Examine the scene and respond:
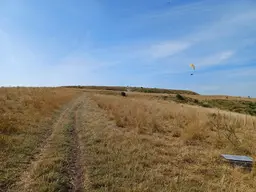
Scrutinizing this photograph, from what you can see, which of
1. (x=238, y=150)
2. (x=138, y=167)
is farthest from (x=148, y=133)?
(x=138, y=167)

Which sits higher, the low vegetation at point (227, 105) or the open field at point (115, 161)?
the open field at point (115, 161)

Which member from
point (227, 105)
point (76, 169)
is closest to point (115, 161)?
point (76, 169)

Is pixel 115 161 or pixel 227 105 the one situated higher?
pixel 115 161

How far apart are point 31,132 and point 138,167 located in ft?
17.1

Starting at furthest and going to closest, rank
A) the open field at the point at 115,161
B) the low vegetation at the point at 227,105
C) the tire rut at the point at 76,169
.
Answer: the low vegetation at the point at 227,105 → the open field at the point at 115,161 → the tire rut at the point at 76,169

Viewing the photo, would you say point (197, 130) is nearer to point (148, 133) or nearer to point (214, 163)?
point (148, 133)

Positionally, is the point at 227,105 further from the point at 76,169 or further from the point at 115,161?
the point at 76,169

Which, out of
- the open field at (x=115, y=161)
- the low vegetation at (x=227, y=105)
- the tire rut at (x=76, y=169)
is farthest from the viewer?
the low vegetation at (x=227, y=105)

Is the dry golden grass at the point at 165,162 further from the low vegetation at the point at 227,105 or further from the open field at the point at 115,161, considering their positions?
the low vegetation at the point at 227,105

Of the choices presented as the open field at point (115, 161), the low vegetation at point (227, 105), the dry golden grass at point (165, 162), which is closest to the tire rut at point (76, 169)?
the open field at point (115, 161)

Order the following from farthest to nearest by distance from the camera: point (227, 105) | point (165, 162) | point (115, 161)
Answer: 1. point (227, 105)
2. point (165, 162)
3. point (115, 161)

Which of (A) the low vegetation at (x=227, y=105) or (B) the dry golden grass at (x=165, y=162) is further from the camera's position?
(A) the low vegetation at (x=227, y=105)

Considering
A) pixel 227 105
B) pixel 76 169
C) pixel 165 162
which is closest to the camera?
pixel 76 169

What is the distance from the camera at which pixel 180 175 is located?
18.4 ft
